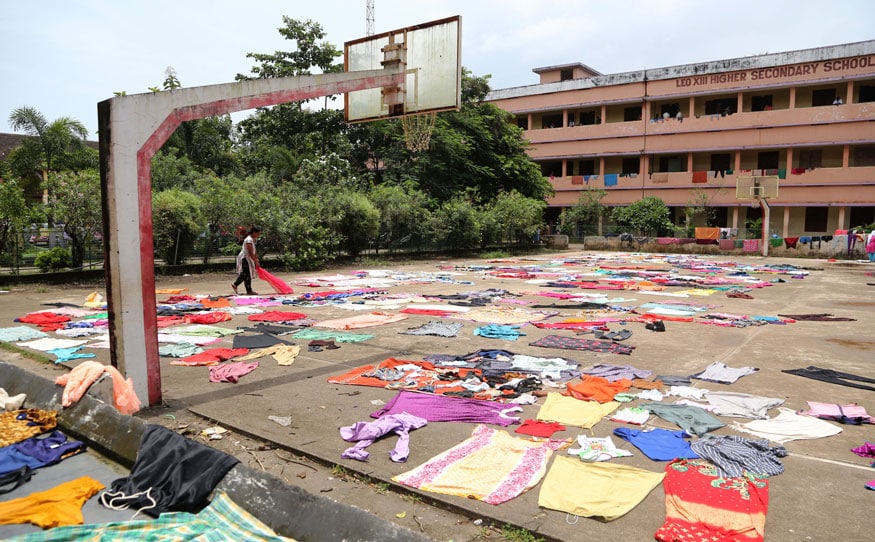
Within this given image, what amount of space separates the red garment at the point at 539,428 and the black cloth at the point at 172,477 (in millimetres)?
2317

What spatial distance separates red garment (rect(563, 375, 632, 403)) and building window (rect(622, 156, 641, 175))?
39.5m

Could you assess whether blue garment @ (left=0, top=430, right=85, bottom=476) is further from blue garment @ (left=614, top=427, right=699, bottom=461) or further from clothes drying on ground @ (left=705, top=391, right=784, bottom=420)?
clothes drying on ground @ (left=705, top=391, right=784, bottom=420)

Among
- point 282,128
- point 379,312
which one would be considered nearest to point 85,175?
point 379,312

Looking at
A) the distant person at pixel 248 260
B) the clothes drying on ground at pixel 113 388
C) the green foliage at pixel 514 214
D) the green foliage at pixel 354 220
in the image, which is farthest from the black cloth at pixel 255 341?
the green foliage at pixel 514 214

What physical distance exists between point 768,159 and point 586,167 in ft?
40.3

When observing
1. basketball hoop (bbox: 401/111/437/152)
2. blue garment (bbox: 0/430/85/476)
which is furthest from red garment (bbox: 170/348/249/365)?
basketball hoop (bbox: 401/111/437/152)

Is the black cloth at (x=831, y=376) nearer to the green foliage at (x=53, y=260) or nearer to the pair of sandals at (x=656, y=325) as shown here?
the pair of sandals at (x=656, y=325)

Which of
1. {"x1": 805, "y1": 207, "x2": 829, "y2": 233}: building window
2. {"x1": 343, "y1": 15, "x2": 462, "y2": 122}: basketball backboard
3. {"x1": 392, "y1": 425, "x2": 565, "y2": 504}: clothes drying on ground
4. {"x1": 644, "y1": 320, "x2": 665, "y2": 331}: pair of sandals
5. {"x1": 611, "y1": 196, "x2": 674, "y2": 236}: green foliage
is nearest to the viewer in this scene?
{"x1": 392, "y1": 425, "x2": 565, "y2": 504}: clothes drying on ground

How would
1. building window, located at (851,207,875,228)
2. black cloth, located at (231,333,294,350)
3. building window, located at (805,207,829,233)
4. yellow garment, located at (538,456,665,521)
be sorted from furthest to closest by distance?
building window, located at (805,207,829,233) < building window, located at (851,207,875,228) < black cloth, located at (231,333,294,350) < yellow garment, located at (538,456,665,521)

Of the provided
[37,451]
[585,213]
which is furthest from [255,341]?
[585,213]

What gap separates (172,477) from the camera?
3.85 m

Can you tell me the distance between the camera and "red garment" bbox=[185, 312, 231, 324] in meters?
9.95

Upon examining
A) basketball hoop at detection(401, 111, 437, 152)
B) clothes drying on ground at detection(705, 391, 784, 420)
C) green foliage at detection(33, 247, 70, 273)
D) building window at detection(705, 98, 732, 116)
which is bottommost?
clothes drying on ground at detection(705, 391, 784, 420)

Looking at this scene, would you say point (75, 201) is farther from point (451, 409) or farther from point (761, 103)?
point (761, 103)
